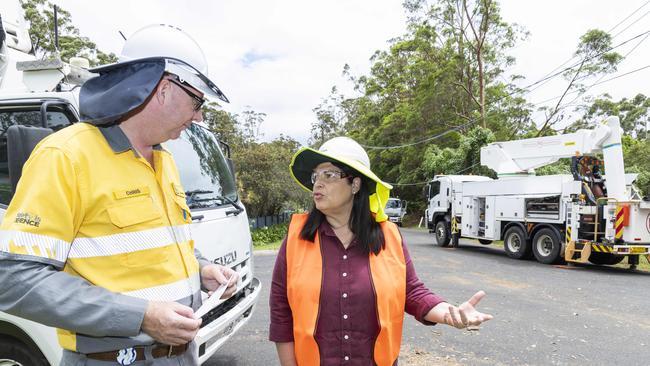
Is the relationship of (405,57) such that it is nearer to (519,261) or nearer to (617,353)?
(519,261)

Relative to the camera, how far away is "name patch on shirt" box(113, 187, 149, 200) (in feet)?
4.52

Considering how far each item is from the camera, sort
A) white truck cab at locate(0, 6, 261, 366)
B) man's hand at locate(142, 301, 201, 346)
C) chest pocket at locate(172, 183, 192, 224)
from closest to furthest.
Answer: man's hand at locate(142, 301, 201, 346) → chest pocket at locate(172, 183, 192, 224) → white truck cab at locate(0, 6, 261, 366)

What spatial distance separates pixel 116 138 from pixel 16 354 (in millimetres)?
1902

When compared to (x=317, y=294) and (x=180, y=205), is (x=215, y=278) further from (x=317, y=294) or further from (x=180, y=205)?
(x=317, y=294)

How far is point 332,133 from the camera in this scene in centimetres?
5228

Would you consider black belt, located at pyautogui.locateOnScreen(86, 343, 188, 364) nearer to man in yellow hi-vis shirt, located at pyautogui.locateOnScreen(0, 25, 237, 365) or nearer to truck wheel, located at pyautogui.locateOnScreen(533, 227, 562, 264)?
man in yellow hi-vis shirt, located at pyautogui.locateOnScreen(0, 25, 237, 365)

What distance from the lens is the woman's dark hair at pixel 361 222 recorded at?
2055 millimetres

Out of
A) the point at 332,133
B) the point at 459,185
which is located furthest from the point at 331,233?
the point at 332,133

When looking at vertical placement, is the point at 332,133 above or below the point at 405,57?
below

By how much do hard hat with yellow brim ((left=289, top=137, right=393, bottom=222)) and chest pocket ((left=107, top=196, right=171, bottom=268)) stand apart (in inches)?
33.8

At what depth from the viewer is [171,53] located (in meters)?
1.56

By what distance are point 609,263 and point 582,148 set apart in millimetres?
2998

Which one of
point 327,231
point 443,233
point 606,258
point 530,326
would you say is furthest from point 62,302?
point 443,233

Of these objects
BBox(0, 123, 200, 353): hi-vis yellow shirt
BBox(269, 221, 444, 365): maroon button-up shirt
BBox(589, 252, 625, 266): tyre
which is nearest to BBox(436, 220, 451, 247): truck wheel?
BBox(589, 252, 625, 266): tyre
